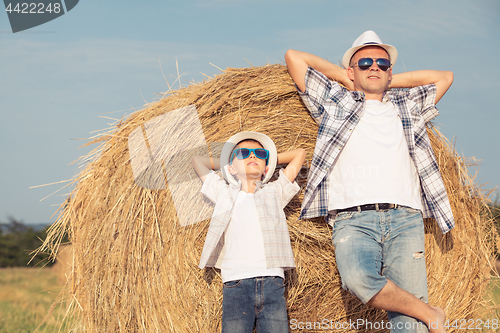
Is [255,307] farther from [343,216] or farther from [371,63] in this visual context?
[371,63]

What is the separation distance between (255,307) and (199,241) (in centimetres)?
90

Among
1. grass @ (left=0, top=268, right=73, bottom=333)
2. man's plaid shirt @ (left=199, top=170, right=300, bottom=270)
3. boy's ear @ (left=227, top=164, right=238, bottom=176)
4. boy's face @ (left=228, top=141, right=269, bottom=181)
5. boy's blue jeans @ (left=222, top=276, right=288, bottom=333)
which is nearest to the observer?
boy's blue jeans @ (left=222, top=276, right=288, bottom=333)

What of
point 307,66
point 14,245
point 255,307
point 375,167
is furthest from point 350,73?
point 14,245

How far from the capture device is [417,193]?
9.74 feet

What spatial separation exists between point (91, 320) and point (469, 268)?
336cm

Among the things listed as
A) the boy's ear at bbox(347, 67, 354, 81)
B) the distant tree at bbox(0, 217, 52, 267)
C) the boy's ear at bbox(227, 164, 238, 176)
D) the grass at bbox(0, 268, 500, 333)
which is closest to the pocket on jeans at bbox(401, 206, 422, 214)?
the boy's ear at bbox(347, 67, 354, 81)

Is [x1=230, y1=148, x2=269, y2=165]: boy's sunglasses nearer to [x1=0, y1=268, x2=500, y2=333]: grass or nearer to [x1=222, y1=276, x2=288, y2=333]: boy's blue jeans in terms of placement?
[x1=222, y1=276, x2=288, y2=333]: boy's blue jeans

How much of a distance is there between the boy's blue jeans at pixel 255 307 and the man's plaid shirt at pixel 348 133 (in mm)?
665

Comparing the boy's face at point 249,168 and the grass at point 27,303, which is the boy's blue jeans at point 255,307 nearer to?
the boy's face at point 249,168

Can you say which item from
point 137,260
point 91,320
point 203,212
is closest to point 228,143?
point 203,212

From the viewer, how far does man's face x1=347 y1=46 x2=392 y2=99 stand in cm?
306

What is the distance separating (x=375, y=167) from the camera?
9.39 feet

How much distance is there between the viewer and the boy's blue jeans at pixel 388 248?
8.75 ft

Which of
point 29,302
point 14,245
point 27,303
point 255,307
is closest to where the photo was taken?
point 255,307
